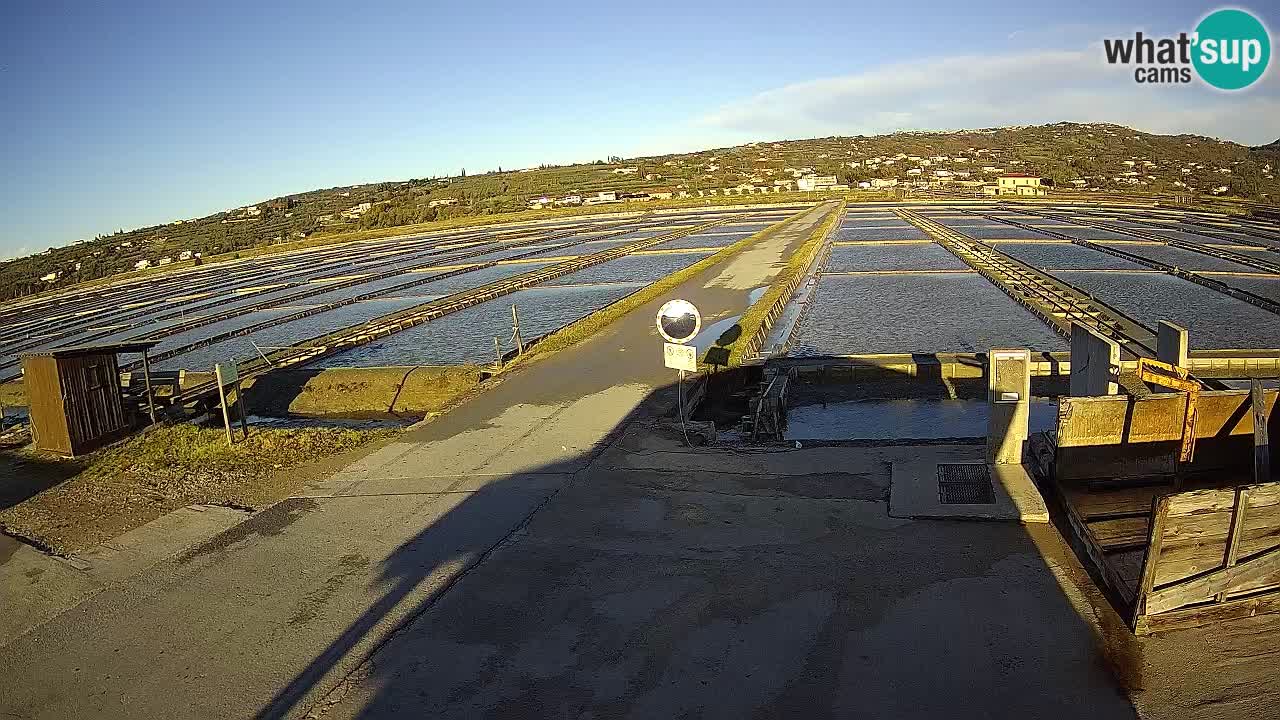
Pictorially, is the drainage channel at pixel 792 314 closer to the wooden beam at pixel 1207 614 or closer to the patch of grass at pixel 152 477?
the patch of grass at pixel 152 477

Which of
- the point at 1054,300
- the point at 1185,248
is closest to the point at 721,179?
the point at 1185,248

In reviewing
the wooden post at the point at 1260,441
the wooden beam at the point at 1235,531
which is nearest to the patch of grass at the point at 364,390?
the wooden post at the point at 1260,441

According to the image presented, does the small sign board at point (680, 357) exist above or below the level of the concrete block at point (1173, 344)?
above

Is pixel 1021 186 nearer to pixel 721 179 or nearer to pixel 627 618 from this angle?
pixel 721 179

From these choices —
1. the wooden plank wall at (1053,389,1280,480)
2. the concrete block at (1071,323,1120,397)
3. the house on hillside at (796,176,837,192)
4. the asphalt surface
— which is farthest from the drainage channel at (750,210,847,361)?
the house on hillside at (796,176,837,192)

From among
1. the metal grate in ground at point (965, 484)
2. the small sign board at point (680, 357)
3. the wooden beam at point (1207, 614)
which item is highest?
the small sign board at point (680, 357)

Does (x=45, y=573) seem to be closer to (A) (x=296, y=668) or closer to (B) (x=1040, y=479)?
(A) (x=296, y=668)

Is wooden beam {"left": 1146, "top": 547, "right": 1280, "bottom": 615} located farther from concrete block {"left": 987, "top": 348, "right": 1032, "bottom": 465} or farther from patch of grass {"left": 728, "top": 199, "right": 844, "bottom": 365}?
patch of grass {"left": 728, "top": 199, "right": 844, "bottom": 365}
